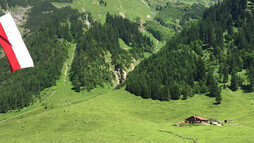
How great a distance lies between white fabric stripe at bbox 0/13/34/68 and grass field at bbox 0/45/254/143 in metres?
48.7

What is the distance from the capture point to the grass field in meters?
75.3

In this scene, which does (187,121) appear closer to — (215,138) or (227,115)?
(227,115)

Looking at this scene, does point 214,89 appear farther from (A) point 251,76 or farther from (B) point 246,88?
(A) point 251,76

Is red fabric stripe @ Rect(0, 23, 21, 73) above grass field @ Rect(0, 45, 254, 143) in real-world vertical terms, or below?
above

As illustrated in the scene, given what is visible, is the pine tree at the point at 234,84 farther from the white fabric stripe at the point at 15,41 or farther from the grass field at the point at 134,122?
the white fabric stripe at the point at 15,41

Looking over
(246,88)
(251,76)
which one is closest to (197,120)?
(246,88)

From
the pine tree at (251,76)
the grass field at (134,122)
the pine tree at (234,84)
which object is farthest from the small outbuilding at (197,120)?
the pine tree at (251,76)

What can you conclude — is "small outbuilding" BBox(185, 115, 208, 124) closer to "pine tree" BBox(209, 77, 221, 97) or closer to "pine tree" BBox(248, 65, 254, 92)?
"pine tree" BBox(209, 77, 221, 97)

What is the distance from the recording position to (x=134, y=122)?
363ft

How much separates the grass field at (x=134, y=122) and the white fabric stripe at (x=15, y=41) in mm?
48718

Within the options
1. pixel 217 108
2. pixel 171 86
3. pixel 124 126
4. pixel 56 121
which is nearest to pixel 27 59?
pixel 124 126

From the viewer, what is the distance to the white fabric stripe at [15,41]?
2680 centimetres

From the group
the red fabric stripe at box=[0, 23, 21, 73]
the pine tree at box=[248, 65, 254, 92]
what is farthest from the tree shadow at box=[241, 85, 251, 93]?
the red fabric stripe at box=[0, 23, 21, 73]

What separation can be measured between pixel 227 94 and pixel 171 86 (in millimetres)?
38413
